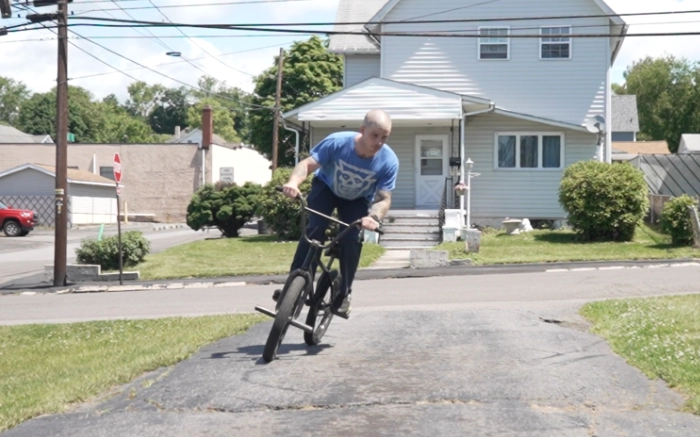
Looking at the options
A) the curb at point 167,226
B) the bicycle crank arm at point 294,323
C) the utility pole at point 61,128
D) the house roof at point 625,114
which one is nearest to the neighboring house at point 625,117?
the house roof at point 625,114

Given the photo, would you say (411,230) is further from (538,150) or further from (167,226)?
(167,226)

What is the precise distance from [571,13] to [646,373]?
24.4 meters

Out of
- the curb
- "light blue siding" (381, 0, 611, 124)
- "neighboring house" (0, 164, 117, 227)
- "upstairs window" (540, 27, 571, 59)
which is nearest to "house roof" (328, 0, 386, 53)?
"light blue siding" (381, 0, 611, 124)

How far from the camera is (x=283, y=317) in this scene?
7.30m

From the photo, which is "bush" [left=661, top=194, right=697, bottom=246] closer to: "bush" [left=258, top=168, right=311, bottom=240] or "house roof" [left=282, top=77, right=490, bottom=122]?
"house roof" [left=282, top=77, right=490, bottom=122]

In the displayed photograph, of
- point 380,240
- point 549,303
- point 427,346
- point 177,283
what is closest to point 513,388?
point 427,346

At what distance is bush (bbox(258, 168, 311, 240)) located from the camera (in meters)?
26.0

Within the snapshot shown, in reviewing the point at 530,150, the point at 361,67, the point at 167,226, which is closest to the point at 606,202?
the point at 530,150

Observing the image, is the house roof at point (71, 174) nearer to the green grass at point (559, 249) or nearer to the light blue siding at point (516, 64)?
the light blue siding at point (516, 64)

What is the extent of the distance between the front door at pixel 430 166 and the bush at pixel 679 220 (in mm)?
8710

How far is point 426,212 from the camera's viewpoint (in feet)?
89.0

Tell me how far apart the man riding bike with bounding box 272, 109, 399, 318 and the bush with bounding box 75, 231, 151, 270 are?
14.5 meters

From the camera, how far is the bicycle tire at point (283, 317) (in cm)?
728

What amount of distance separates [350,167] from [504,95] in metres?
23.2
